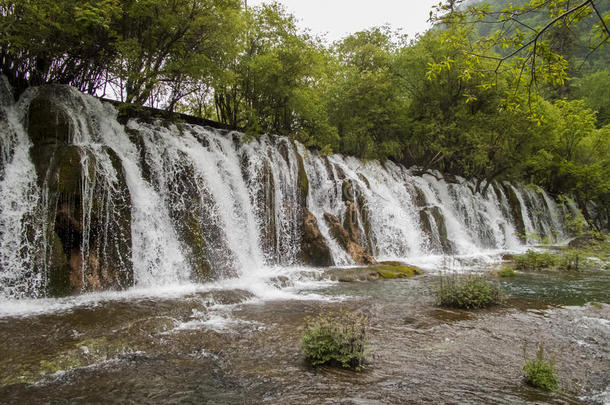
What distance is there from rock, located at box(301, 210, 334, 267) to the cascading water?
5.0 inches

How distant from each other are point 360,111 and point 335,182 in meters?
8.46

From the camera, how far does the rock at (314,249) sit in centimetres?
1487

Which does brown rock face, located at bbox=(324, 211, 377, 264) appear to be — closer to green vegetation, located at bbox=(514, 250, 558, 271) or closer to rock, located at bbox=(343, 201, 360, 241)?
rock, located at bbox=(343, 201, 360, 241)

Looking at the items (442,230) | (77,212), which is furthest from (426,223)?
(77,212)

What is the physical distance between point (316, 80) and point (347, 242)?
10663 millimetres

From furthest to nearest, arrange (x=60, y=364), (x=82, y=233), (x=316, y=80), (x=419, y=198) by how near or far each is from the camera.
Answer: (x=419, y=198), (x=316, y=80), (x=82, y=233), (x=60, y=364)

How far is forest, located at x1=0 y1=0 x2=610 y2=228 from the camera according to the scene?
11.5 meters

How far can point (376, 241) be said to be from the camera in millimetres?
18047

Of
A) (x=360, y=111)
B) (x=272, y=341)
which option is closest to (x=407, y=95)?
(x=360, y=111)

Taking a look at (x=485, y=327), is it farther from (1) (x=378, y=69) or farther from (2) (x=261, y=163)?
(1) (x=378, y=69)

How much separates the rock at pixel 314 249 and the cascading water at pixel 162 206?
13cm

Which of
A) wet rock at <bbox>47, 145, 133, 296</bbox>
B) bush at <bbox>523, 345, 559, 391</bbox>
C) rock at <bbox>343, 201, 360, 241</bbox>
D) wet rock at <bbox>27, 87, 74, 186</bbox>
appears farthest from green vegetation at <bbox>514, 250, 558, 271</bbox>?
wet rock at <bbox>27, 87, 74, 186</bbox>

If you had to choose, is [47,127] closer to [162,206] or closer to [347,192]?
[162,206]

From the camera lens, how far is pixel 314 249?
15.0 m
